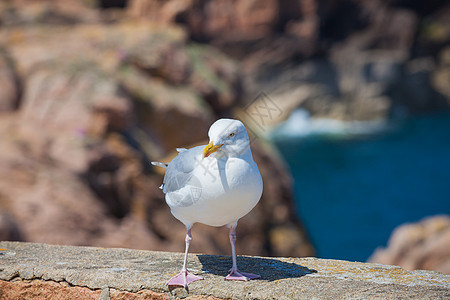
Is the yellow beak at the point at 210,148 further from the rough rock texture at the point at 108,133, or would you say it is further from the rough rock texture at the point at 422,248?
Answer: the rough rock texture at the point at 422,248

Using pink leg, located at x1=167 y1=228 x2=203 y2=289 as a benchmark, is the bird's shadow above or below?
above

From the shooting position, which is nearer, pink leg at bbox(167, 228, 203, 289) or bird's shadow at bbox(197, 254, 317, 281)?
pink leg at bbox(167, 228, 203, 289)

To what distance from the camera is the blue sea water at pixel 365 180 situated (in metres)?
9.92

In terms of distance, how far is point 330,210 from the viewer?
10.9 meters

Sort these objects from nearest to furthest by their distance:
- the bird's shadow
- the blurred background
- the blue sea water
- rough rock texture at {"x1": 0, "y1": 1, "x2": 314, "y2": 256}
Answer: the bird's shadow, rough rock texture at {"x1": 0, "y1": 1, "x2": 314, "y2": 256}, the blurred background, the blue sea water

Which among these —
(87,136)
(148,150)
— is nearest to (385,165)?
(148,150)

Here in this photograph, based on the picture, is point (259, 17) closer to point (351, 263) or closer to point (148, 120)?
point (148, 120)

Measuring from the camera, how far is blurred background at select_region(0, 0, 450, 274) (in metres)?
4.26

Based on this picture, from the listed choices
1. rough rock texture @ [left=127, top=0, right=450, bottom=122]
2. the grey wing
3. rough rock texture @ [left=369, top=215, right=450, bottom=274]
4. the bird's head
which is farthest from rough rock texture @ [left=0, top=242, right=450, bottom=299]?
rough rock texture @ [left=127, top=0, right=450, bottom=122]

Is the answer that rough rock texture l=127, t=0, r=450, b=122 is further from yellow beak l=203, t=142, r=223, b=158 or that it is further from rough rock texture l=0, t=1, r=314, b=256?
yellow beak l=203, t=142, r=223, b=158

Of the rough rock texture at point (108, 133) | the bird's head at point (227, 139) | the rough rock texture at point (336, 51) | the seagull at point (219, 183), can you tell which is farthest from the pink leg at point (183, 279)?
the rough rock texture at point (336, 51)

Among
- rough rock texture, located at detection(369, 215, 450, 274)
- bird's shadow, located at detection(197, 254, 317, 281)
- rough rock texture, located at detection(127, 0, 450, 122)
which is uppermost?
rough rock texture, located at detection(127, 0, 450, 122)

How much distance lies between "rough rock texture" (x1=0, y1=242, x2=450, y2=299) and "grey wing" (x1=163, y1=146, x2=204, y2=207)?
329 millimetres

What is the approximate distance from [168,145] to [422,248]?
326 cm
